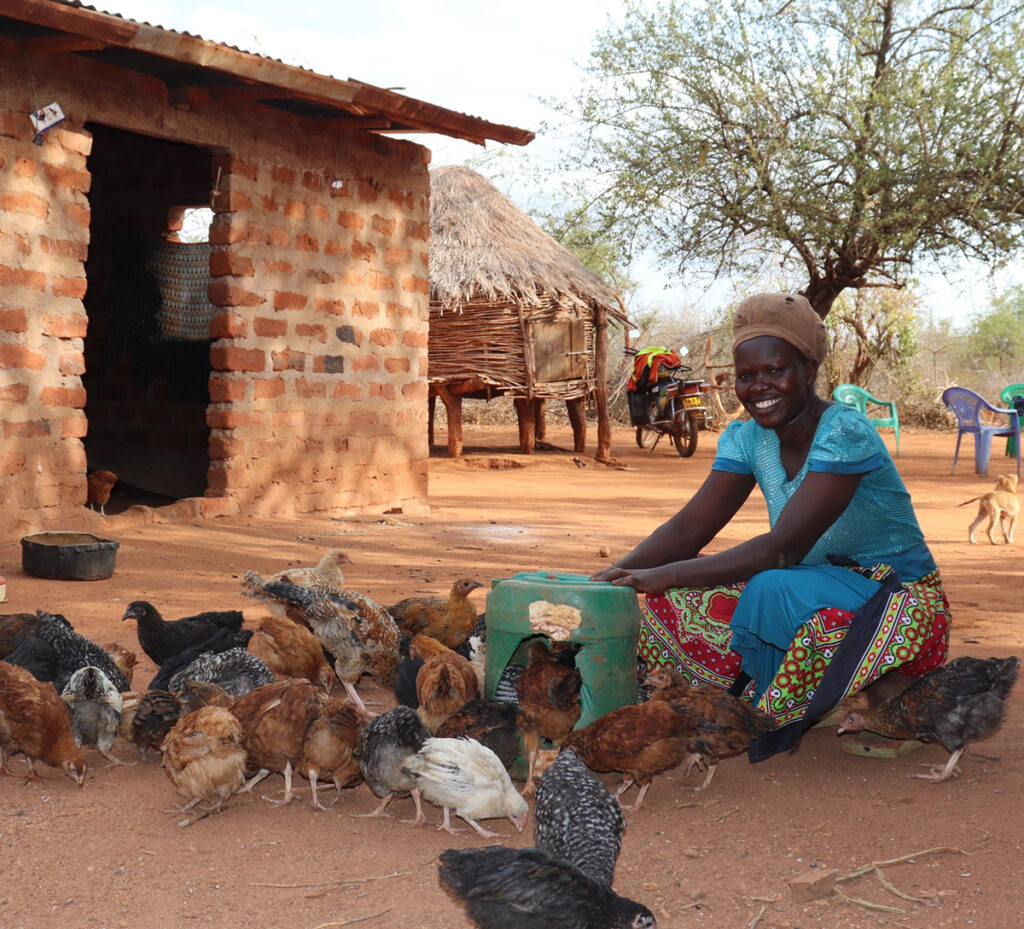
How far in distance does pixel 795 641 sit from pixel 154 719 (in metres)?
2.41

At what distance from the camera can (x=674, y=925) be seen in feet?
9.66

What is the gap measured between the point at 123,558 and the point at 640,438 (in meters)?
14.3

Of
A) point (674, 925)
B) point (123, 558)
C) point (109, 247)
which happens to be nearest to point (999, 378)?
point (109, 247)

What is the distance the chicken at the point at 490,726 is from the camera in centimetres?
394

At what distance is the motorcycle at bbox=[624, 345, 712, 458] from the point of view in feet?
62.9

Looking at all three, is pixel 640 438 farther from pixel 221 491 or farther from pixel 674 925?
pixel 674 925

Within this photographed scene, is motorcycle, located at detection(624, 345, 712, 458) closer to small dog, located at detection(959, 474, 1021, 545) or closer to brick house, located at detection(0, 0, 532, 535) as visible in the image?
brick house, located at detection(0, 0, 532, 535)

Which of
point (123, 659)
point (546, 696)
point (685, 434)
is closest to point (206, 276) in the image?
point (123, 659)

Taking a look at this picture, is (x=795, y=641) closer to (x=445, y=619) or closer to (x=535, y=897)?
(x=535, y=897)

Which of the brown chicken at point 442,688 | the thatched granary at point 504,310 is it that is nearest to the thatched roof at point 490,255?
the thatched granary at point 504,310

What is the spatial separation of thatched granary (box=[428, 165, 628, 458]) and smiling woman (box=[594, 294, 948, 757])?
41.8ft

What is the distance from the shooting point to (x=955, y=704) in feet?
12.6

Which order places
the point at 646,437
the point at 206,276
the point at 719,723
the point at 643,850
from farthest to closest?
the point at 646,437
the point at 206,276
the point at 719,723
the point at 643,850

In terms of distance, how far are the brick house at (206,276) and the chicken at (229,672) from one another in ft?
13.6
